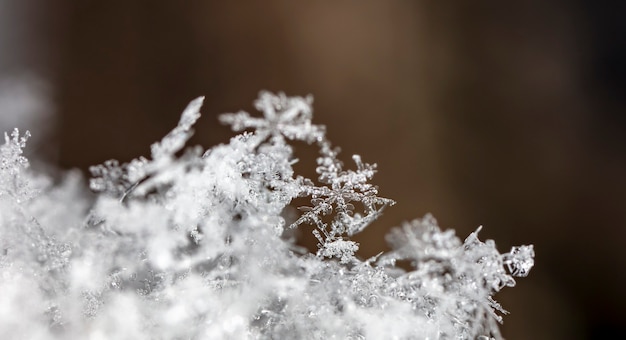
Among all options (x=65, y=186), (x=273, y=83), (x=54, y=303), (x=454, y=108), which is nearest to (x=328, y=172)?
(x=54, y=303)

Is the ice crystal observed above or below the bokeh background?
below

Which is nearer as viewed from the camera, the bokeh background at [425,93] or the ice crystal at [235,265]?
the ice crystal at [235,265]

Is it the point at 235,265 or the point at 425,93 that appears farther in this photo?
the point at 425,93

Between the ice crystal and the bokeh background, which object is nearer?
the ice crystal

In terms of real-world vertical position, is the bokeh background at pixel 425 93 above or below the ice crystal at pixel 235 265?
above

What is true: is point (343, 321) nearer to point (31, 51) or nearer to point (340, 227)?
point (340, 227)
